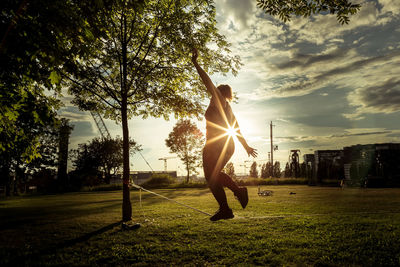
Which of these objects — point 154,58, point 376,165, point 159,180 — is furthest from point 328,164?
point 154,58

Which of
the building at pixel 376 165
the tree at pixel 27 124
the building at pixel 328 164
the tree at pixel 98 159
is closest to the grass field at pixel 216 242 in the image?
the tree at pixel 27 124

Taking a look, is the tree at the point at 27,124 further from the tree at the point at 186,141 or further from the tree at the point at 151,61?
the tree at the point at 186,141

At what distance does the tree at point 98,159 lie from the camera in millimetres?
66312

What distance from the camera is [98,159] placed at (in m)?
70.6

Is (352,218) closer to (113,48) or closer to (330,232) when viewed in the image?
(330,232)

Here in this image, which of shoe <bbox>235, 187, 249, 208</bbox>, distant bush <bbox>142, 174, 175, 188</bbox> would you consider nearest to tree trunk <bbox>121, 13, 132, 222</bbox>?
shoe <bbox>235, 187, 249, 208</bbox>

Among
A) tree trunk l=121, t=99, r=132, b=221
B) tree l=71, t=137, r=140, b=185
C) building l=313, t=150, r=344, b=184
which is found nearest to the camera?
tree trunk l=121, t=99, r=132, b=221

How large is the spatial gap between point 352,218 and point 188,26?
10430 millimetres

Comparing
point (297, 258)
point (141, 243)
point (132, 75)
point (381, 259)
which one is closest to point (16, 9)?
point (132, 75)

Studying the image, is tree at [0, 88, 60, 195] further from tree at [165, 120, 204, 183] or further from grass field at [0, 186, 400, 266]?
tree at [165, 120, 204, 183]

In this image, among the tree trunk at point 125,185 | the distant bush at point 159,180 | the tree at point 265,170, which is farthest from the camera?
the tree at point 265,170

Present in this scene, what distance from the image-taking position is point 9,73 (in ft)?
22.4

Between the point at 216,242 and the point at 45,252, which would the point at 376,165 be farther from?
the point at 45,252

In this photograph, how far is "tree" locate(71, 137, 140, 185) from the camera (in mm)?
66312
